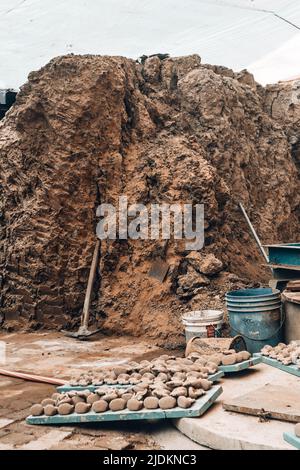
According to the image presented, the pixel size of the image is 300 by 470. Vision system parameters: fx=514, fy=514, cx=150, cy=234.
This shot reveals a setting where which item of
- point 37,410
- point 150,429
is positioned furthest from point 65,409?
point 150,429

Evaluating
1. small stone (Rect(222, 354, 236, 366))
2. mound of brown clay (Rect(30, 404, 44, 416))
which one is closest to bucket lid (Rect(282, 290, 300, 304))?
small stone (Rect(222, 354, 236, 366))

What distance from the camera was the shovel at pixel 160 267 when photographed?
6.72m

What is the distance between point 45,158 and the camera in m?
7.47

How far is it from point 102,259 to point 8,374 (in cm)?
257

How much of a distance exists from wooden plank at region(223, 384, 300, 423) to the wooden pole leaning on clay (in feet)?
2.96

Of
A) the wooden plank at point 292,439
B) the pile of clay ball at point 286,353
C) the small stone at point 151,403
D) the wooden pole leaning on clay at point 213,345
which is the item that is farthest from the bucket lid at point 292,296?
the wooden plank at point 292,439

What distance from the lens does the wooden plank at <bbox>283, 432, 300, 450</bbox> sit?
279 cm

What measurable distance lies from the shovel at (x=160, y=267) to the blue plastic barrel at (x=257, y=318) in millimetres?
1570

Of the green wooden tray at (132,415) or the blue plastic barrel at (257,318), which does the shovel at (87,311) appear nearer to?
the blue plastic barrel at (257,318)

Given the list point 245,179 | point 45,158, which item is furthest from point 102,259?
point 245,179

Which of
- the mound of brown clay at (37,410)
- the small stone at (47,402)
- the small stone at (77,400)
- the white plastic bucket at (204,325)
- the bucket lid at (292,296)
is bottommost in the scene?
the mound of brown clay at (37,410)

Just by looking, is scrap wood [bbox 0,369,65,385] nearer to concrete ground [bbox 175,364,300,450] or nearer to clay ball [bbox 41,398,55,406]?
clay ball [bbox 41,398,55,406]

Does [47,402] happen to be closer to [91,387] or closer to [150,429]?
[91,387]

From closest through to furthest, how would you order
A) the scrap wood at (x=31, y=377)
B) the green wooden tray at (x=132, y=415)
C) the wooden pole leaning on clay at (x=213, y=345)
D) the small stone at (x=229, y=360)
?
the green wooden tray at (x=132, y=415) → the small stone at (x=229, y=360) → the scrap wood at (x=31, y=377) → the wooden pole leaning on clay at (x=213, y=345)
